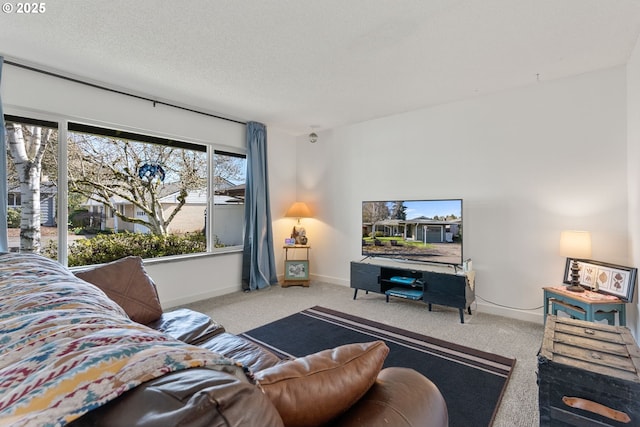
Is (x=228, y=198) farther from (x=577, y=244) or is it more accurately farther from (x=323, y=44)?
(x=577, y=244)

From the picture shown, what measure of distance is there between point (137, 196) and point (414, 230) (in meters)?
3.37

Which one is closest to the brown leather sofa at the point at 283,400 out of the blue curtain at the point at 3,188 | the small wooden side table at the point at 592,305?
the small wooden side table at the point at 592,305

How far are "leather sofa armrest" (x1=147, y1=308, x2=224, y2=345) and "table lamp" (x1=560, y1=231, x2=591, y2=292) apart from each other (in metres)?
2.98

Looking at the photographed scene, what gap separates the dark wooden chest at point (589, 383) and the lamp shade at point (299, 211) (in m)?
3.54

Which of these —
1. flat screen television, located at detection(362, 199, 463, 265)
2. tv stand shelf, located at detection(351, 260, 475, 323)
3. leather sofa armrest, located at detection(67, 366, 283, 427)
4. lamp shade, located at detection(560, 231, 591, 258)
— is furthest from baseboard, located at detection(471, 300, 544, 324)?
leather sofa armrest, located at detection(67, 366, 283, 427)

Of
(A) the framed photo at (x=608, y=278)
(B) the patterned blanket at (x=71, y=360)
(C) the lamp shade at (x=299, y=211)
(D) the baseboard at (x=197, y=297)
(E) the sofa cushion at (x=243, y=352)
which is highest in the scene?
(C) the lamp shade at (x=299, y=211)

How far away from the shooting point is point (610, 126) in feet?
8.84

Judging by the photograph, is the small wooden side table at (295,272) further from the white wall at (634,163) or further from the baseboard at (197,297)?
the white wall at (634,163)

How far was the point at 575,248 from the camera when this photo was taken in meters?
2.60

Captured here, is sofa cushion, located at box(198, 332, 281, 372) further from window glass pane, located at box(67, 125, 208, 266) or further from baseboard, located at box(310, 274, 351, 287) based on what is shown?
baseboard, located at box(310, 274, 351, 287)

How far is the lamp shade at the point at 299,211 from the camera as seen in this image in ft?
15.4

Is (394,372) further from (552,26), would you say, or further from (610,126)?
(610,126)
